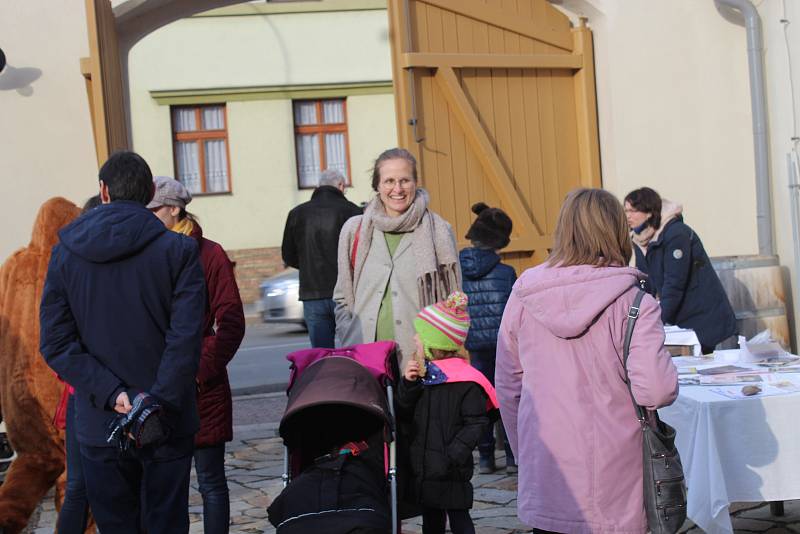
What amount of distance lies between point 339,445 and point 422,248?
113cm

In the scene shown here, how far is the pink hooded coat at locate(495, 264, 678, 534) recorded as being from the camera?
3654mm

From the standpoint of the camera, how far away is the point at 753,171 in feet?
28.0

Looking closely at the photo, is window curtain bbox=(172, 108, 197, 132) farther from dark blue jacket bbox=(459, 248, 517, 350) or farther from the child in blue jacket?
dark blue jacket bbox=(459, 248, 517, 350)

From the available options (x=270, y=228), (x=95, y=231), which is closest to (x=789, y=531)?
(x=95, y=231)

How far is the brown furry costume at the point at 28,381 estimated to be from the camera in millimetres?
5332

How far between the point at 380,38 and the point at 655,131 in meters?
15.5

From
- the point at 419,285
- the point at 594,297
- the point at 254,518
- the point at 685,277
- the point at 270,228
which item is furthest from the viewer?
the point at 270,228

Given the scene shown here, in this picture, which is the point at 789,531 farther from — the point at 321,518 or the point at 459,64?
the point at 459,64

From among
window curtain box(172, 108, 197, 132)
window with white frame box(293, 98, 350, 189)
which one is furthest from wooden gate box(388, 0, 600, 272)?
window curtain box(172, 108, 197, 132)

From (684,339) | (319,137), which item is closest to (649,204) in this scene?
(684,339)

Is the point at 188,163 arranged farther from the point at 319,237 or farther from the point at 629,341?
the point at 629,341

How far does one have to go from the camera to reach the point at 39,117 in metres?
7.91

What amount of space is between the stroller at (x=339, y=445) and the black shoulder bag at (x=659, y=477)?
976 millimetres

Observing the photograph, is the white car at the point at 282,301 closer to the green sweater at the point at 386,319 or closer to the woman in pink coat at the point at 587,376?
the green sweater at the point at 386,319
